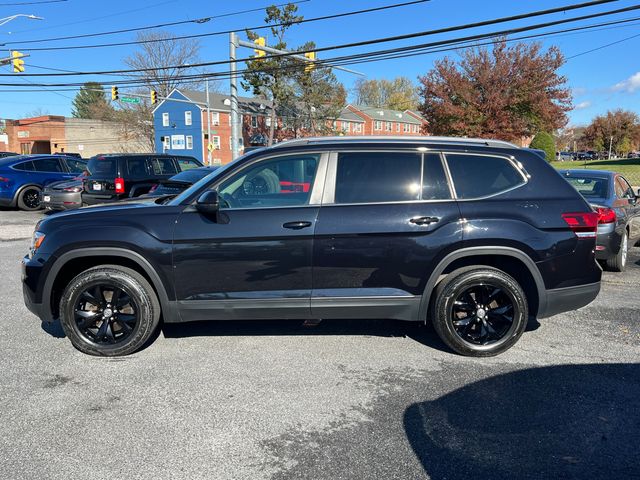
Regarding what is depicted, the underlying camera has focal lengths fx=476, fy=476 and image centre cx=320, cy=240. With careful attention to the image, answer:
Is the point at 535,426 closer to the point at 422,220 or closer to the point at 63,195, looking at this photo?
the point at 422,220

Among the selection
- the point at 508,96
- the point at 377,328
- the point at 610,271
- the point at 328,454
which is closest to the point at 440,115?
the point at 508,96

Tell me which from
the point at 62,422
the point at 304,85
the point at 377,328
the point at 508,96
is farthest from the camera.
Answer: the point at 304,85

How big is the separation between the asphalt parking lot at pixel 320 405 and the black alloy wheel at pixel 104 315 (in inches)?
8.3

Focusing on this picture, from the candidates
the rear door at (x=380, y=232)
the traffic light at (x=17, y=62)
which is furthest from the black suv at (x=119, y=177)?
the traffic light at (x=17, y=62)

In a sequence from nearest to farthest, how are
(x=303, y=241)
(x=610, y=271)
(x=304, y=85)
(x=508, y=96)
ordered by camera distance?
(x=303, y=241)
(x=610, y=271)
(x=508, y=96)
(x=304, y=85)

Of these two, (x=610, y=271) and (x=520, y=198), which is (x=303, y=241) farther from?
(x=610, y=271)

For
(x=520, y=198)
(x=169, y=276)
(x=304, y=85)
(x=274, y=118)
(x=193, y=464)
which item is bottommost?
(x=193, y=464)

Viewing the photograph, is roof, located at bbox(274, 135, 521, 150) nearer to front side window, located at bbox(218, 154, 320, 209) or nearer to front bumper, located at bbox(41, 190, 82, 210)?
front side window, located at bbox(218, 154, 320, 209)

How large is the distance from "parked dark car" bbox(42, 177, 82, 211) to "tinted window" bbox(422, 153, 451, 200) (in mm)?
10963

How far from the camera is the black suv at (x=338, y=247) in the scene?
3.93 meters

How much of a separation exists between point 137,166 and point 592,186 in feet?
33.0

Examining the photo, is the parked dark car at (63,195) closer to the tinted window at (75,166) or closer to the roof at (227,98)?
the tinted window at (75,166)

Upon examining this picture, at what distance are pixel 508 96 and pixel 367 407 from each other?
27945 millimetres

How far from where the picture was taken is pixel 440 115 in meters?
28.3
